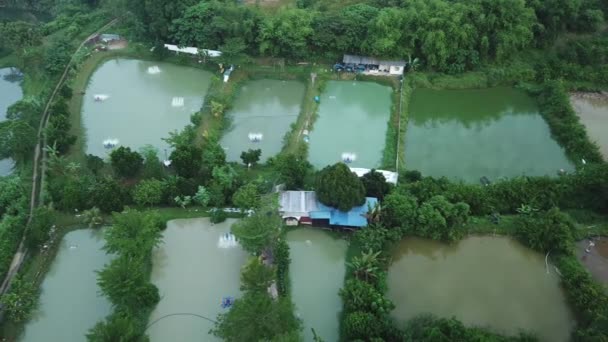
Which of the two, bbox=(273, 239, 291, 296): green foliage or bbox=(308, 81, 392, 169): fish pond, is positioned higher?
bbox=(308, 81, 392, 169): fish pond

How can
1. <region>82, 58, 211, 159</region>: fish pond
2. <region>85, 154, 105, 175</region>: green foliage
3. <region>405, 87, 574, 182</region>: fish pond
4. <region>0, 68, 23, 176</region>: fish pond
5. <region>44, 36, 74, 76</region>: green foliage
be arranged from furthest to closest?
1. <region>44, 36, 74, 76</region>: green foliage
2. <region>0, 68, 23, 176</region>: fish pond
3. <region>82, 58, 211, 159</region>: fish pond
4. <region>405, 87, 574, 182</region>: fish pond
5. <region>85, 154, 105, 175</region>: green foliage

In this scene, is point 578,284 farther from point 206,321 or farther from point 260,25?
point 260,25

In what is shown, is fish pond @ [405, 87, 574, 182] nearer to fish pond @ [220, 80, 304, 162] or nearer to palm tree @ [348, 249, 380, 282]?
fish pond @ [220, 80, 304, 162]

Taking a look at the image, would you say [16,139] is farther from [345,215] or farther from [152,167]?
[345,215]

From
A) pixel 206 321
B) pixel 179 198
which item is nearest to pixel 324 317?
pixel 206 321

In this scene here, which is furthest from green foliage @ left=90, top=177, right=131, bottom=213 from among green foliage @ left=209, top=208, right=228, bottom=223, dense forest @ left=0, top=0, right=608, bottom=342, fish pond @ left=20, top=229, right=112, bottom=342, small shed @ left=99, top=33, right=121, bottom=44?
small shed @ left=99, top=33, right=121, bottom=44

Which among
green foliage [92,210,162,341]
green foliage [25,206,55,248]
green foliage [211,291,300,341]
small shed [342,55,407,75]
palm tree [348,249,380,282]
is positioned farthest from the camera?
small shed [342,55,407,75]

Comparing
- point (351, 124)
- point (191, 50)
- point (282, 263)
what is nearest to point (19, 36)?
point (191, 50)
